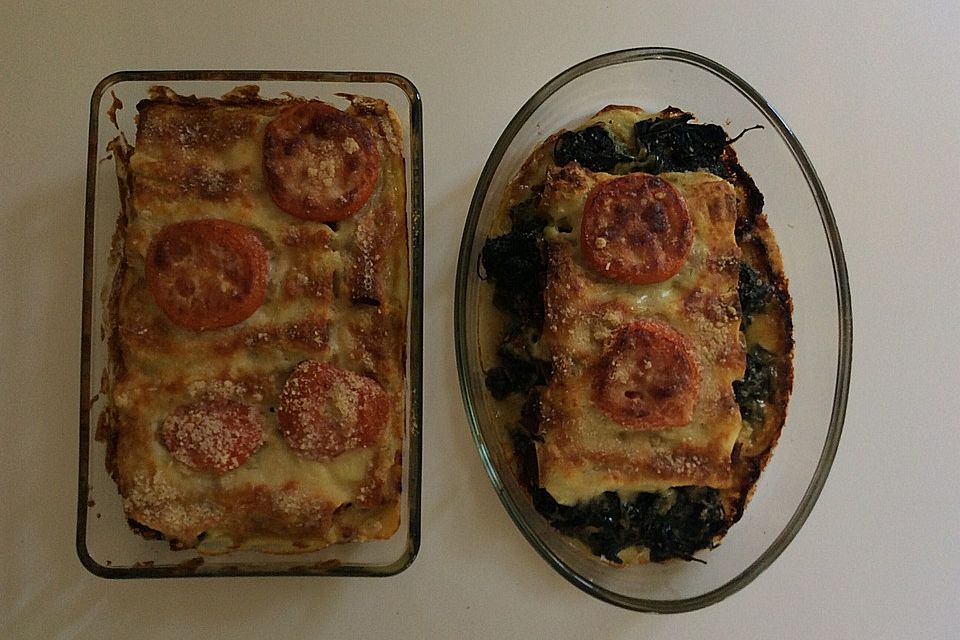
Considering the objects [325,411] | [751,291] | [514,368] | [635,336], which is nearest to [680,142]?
[751,291]

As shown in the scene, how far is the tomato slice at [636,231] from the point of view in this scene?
1352mm

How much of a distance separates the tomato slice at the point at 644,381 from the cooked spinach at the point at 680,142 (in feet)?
1.21

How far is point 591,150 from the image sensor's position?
1.50 meters

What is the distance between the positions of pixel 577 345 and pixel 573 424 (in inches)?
5.0

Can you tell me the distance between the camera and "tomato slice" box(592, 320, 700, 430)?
4.34 ft

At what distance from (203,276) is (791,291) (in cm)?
104

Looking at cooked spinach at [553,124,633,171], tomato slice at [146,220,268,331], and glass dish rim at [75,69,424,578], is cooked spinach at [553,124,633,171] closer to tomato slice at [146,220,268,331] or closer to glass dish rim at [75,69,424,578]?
glass dish rim at [75,69,424,578]

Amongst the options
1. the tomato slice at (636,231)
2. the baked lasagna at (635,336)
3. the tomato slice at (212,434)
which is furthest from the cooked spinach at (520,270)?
the tomato slice at (212,434)

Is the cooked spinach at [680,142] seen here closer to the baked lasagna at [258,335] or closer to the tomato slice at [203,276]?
the baked lasagna at [258,335]

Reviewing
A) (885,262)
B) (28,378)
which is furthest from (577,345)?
(28,378)

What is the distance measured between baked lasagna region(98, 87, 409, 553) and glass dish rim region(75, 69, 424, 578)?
3 centimetres

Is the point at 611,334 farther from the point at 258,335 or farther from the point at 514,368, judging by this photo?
the point at 258,335

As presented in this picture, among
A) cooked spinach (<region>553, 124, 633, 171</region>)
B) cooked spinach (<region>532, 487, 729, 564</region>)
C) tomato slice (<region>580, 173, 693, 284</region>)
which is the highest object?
cooked spinach (<region>553, 124, 633, 171</region>)

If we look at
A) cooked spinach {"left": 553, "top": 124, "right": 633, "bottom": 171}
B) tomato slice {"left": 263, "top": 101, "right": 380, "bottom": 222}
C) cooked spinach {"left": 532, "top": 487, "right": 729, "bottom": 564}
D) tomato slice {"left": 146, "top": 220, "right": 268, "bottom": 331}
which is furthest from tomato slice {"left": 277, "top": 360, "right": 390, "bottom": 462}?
cooked spinach {"left": 553, "top": 124, "right": 633, "bottom": 171}
